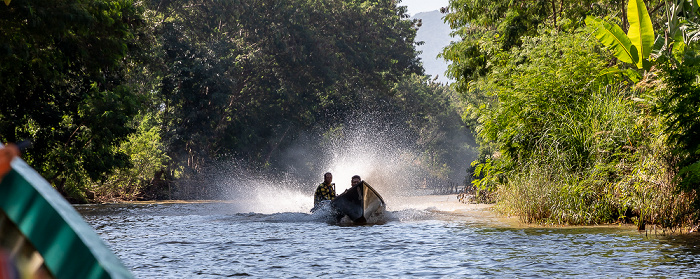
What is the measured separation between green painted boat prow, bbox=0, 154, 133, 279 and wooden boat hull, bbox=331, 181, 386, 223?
16.8 m

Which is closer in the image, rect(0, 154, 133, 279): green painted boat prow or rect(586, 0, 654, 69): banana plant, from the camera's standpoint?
rect(0, 154, 133, 279): green painted boat prow

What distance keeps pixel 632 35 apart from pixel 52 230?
51.6 ft

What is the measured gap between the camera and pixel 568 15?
904 inches

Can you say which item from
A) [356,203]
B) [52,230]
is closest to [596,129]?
[356,203]

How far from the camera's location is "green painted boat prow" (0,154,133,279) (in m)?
1.10

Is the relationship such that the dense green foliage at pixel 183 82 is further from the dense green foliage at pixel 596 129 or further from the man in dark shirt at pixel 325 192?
the dense green foliage at pixel 596 129

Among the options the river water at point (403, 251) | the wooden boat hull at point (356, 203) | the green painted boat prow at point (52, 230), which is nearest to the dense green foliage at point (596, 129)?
the river water at point (403, 251)

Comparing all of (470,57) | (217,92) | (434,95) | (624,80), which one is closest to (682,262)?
(624,80)

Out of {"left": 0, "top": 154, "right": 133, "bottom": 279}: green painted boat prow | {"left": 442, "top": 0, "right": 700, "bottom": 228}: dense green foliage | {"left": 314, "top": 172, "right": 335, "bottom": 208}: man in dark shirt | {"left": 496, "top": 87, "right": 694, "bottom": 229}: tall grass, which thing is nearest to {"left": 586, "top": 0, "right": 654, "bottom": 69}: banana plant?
{"left": 442, "top": 0, "right": 700, "bottom": 228}: dense green foliage

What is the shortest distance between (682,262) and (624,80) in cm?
908

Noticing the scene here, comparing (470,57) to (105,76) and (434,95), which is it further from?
(434,95)

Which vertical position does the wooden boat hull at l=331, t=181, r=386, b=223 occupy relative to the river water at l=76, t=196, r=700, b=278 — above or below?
above

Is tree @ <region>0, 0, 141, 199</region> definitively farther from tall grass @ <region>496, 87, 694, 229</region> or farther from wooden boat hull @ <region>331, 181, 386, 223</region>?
tall grass @ <region>496, 87, 694, 229</region>

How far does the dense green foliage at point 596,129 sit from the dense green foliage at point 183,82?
10.8m
